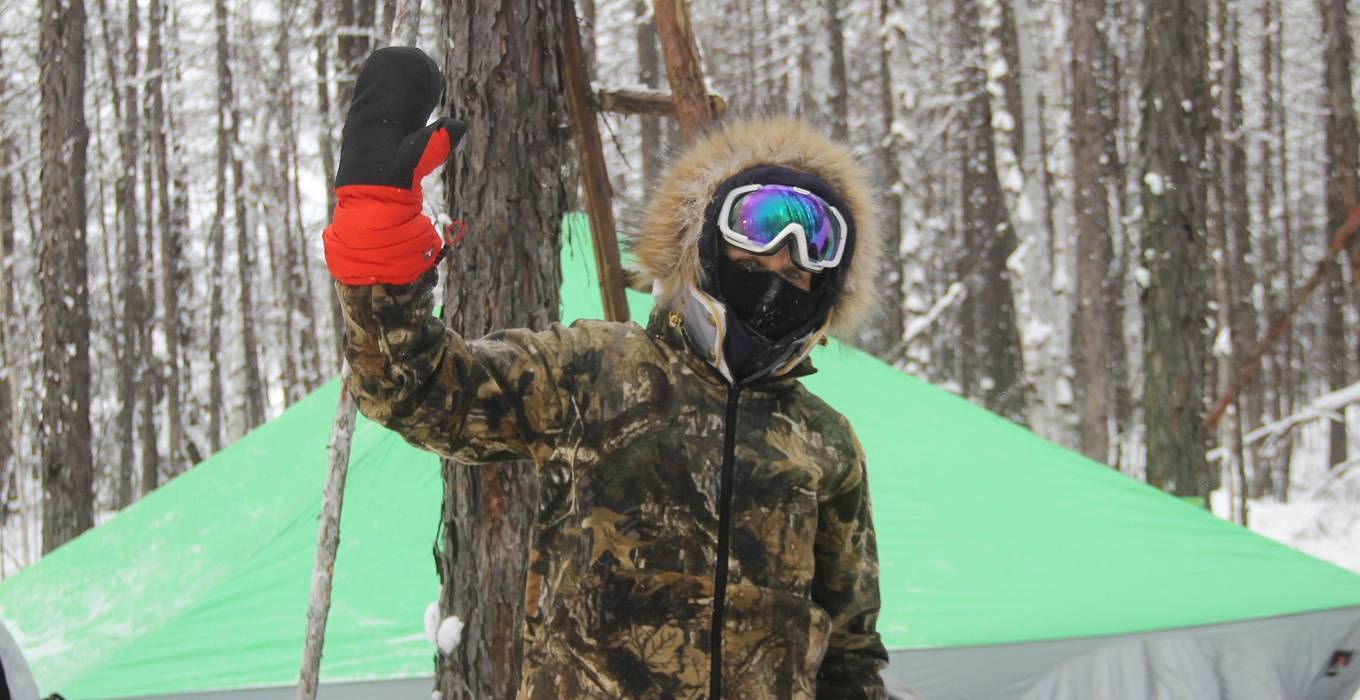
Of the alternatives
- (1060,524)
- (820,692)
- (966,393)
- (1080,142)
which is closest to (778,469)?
(820,692)

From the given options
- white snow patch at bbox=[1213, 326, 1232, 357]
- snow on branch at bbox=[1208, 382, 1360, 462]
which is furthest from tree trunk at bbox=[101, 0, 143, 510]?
white snow patch at bbox=[1213, 326, 1232, 357]

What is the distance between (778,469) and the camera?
57.7 inches

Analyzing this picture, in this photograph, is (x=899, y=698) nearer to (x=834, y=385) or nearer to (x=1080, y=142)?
(x=834, y=385)

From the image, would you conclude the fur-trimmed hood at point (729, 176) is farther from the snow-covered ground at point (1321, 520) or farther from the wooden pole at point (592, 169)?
the snow-covered ground at point (1321, 520)

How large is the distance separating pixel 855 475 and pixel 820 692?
0.36 metres

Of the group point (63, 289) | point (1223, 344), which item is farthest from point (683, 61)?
point (1223, 344)

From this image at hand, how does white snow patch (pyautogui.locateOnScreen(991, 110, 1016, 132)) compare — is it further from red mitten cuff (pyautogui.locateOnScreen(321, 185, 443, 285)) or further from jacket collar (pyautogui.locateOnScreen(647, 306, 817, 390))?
red mitten cuff (pyautogui.locateOnScreen(321, 185, 443, 285))

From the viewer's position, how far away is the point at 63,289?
303 inches

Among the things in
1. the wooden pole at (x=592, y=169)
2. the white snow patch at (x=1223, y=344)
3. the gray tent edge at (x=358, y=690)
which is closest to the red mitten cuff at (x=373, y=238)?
the wooden pole at (x=592, y=169)

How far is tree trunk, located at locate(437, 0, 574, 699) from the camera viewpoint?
7.92 ft

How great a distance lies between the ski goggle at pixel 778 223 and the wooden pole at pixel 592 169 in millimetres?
888

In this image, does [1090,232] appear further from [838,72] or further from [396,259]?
[396,259]

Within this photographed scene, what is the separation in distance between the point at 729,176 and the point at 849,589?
2.13 ft

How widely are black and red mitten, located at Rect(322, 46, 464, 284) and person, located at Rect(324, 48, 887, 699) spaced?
3 cm
